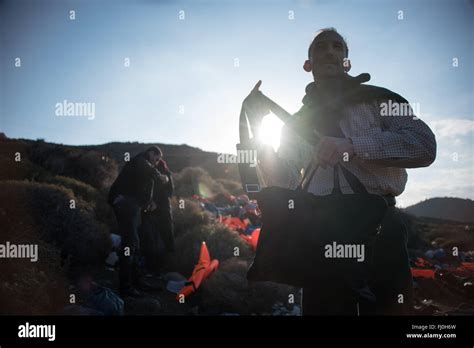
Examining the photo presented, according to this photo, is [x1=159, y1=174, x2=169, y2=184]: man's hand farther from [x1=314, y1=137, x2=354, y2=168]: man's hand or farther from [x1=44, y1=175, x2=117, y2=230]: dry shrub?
[x1=314, y1=137, x2=354, y2=168]: man's hand

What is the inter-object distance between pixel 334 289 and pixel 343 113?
960 millimetres

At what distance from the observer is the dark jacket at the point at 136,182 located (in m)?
6.04

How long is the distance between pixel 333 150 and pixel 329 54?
2.03 ft

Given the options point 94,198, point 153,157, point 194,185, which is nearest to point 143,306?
point 153,157

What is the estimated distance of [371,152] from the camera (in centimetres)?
173

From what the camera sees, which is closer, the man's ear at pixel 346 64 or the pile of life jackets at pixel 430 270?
the man's ear at pixel 346 64

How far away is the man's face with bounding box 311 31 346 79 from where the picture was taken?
6.58ft

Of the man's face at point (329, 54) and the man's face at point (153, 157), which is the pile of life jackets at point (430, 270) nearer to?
the man's face at point (153, 157)

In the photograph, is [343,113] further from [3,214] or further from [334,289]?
[3,214]

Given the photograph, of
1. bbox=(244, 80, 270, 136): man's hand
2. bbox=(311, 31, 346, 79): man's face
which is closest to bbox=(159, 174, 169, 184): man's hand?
bbox=(244, 80, 270, 136): man's hand

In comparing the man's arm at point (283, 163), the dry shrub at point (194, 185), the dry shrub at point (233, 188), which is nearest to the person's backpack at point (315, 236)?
the man's arm at point (283, 163)

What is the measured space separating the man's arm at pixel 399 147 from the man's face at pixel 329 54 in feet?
1.58

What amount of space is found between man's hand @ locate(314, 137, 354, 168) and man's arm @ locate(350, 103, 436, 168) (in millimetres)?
34

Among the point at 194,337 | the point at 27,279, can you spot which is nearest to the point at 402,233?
the point at 194,337
